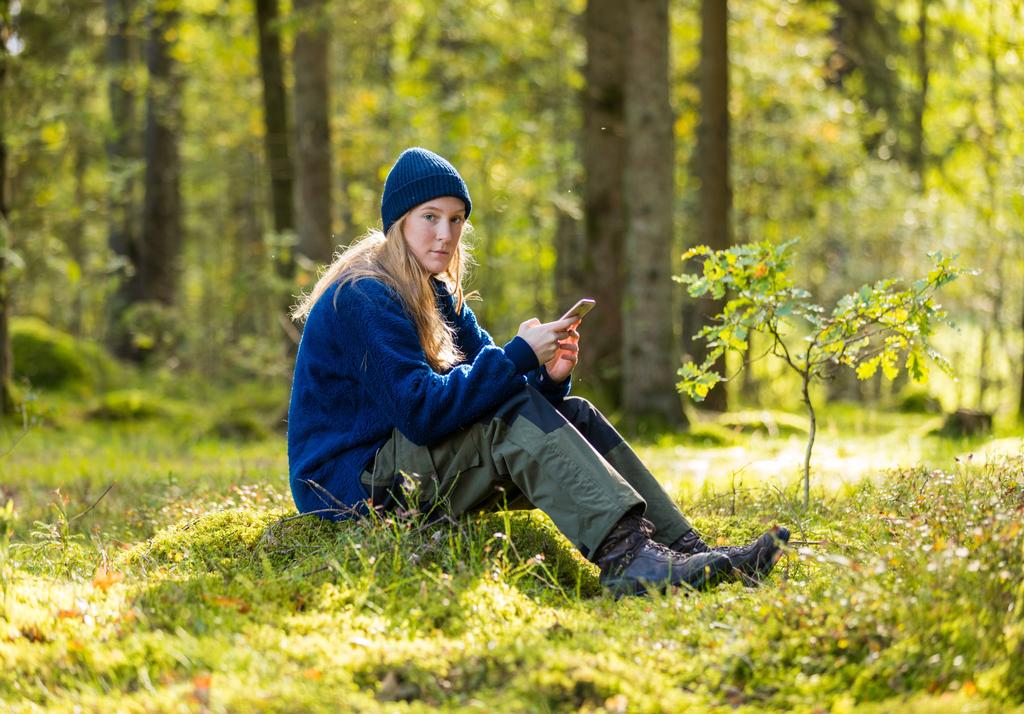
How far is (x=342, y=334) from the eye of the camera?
13.8 ft

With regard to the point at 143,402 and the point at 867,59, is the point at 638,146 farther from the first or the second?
the point at 867,59

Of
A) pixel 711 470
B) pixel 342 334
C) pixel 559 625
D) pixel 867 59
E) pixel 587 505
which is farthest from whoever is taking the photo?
pixel 867 59

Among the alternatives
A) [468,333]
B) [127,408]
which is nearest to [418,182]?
[468,333]

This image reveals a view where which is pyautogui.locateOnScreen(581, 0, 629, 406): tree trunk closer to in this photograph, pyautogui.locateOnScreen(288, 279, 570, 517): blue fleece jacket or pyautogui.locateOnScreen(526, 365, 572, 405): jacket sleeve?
pyautogui.locateOnScreen(526, 365, 572, 405): jacket sleeve

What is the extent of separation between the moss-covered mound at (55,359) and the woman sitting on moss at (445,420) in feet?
33.7

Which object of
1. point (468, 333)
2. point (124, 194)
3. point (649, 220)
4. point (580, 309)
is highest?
point (124, 194)

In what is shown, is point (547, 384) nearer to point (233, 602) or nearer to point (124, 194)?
point (233, 602)

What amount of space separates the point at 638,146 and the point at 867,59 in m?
8.00

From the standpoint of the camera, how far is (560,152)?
45.3 ft

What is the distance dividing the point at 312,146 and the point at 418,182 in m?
7.20

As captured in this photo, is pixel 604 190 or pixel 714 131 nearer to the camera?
pixel 604 190

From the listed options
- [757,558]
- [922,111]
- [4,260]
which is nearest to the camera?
[757,558]

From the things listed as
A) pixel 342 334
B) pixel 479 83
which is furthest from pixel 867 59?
pixel 342 334

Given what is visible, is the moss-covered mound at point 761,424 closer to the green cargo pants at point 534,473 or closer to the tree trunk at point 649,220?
the tree trunk at point 649,220
